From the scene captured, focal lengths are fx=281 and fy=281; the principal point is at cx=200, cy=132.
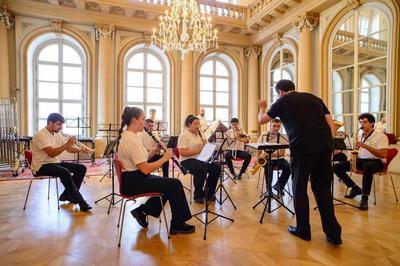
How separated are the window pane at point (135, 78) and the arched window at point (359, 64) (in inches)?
262

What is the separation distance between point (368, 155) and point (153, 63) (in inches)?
336

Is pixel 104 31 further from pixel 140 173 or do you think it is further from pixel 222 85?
pixel 140 173

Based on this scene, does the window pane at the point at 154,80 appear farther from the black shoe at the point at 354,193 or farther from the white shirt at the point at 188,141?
the black shoe at the point at 354,193

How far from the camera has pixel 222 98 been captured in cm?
1192

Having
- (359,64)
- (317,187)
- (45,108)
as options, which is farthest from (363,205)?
(45,108)

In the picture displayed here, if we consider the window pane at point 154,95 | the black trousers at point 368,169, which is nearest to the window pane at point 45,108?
the window pane at point 154,95

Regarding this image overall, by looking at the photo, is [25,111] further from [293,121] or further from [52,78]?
[293,121]

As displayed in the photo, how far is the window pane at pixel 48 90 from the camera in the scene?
964 cm

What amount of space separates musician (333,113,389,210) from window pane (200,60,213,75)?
7.90 m

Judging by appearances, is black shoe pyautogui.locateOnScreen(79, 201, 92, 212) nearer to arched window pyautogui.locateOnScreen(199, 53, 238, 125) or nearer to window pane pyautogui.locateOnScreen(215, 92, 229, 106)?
arched window pyautogui.locateOnScreen(199, 53, 238, 125)

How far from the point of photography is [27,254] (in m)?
2.47

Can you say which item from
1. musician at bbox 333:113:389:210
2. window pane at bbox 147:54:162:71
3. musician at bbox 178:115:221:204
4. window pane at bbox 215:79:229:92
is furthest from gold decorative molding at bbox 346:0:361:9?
window pane at bbox 147:54:162:71

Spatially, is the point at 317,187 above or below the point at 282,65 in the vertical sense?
below

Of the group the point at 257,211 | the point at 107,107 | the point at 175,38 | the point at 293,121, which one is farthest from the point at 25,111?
the point at 293,121
